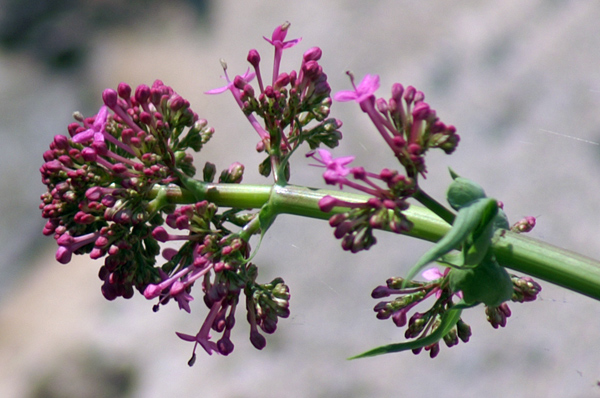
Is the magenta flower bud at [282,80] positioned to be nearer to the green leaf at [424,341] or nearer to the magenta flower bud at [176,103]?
the magenta flower bud at [176,103]


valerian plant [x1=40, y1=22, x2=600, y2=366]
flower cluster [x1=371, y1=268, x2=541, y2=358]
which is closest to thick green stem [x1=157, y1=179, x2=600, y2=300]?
valerian plant [x1=40, y1=22, x2=600, y2=366]

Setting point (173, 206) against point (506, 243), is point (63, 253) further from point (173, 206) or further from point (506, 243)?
point (506, 243)

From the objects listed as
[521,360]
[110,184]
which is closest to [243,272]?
[110,184]

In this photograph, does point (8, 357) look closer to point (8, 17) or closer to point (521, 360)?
point (8, 17)

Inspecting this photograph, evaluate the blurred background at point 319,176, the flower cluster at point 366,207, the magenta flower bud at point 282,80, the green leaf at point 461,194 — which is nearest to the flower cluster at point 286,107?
the magenta flower bud at point 282,80

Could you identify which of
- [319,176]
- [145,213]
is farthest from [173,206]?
[319,176]

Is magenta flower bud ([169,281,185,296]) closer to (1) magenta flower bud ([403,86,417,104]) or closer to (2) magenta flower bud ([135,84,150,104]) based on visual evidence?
(2) magenta flower bud ([135,84,150,104])
